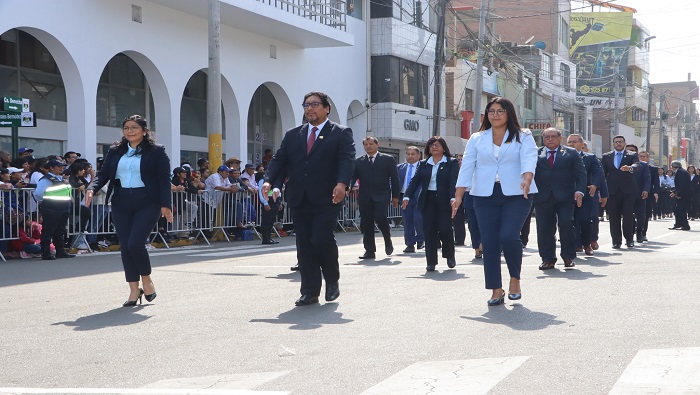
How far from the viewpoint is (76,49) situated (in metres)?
21.7

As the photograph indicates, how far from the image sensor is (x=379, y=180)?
15547 millimetres

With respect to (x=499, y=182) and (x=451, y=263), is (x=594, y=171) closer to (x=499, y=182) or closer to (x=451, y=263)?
(x=451, y=263)

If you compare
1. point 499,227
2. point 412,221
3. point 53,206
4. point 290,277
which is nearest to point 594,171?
point 412,221

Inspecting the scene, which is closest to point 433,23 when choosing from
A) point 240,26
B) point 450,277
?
point 240,26

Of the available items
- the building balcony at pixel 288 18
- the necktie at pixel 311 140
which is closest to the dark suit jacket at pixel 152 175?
the necktie at pixel 311 140

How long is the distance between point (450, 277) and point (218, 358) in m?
5.71

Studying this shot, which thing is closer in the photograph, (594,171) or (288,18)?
(594,171)

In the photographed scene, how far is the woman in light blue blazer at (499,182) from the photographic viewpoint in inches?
353

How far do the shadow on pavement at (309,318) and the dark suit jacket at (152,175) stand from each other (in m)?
1.62

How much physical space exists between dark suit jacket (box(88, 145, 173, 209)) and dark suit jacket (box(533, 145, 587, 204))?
5.66 meters

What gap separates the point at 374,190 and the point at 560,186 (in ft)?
10.1

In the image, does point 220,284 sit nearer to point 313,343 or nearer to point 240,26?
point 313,343

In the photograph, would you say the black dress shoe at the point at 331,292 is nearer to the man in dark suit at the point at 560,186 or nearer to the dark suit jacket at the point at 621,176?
the man in dark suit at the point at 560,186

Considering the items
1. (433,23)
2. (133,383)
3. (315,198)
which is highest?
(433,23)
